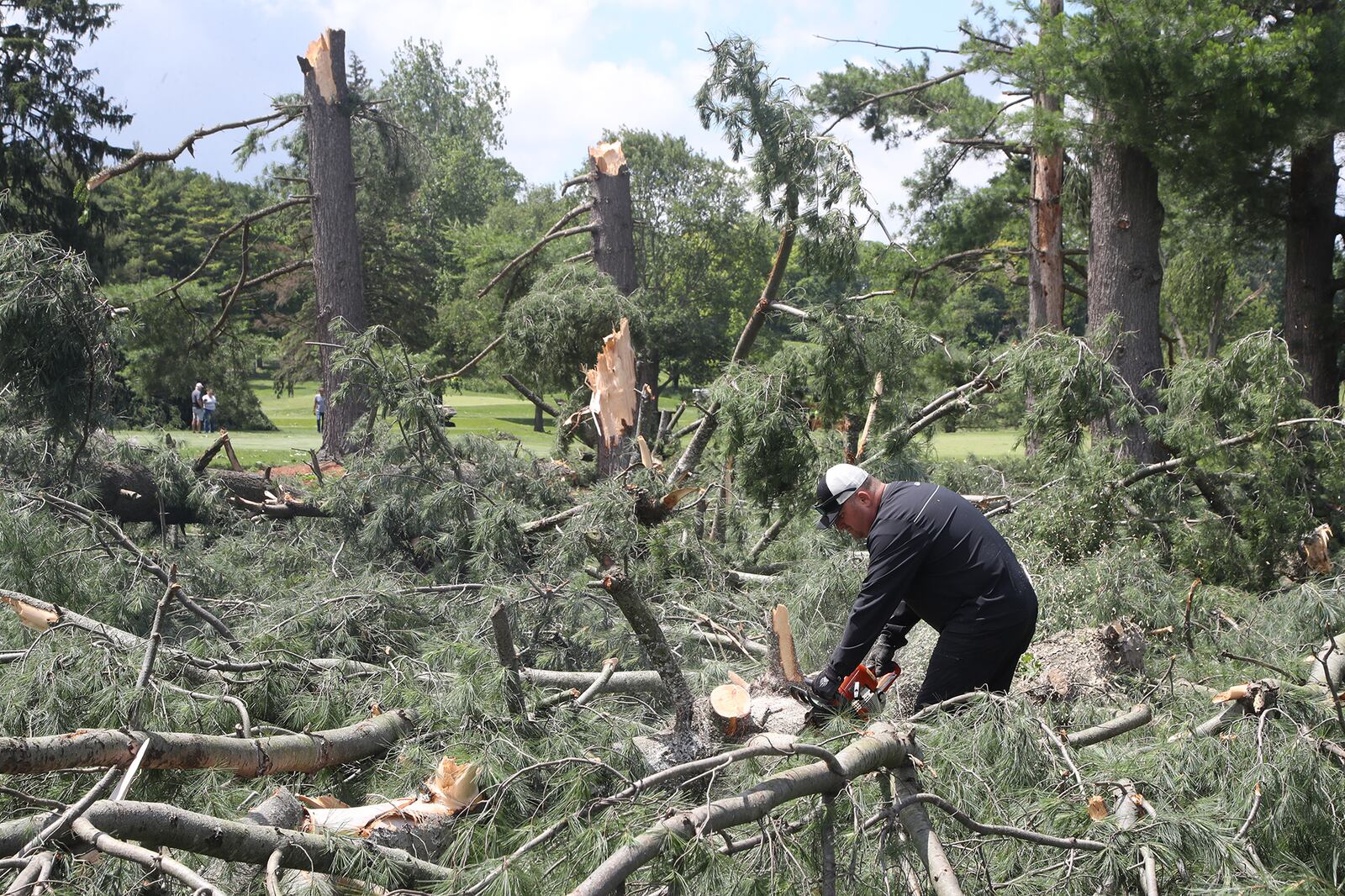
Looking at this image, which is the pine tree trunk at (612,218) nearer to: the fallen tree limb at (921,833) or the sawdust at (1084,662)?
the sawdust at (1084,662)

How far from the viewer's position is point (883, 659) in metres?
3.64

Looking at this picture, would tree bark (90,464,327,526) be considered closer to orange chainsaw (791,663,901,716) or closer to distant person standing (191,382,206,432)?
orange chainsaw (791,663,901,716)

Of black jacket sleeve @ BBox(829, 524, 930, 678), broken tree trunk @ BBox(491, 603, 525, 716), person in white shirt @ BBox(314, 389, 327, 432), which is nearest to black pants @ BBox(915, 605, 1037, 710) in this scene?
black jacket sleeve @ BBox(829, 524, 930, 678)

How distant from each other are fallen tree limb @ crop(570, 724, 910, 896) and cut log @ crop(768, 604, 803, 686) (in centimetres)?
134

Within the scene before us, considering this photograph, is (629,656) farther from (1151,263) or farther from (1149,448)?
(1151,263)

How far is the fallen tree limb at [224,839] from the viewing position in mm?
2396

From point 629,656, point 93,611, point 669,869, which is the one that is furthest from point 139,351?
point 669,869

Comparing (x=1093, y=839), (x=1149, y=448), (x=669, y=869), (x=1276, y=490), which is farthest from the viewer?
(x=1149, y=448)

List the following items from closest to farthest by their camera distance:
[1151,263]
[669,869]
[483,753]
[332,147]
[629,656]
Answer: [669,869] < [483,753] < [629,656] < [1151,263] < [332,147]

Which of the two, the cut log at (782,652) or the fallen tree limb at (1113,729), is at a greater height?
the cut log at (782,652)

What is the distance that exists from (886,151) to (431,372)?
21.0 ft

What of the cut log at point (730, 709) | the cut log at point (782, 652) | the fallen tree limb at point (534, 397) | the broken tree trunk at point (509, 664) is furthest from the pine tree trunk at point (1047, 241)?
the broken tree trunk at point (509, 664)

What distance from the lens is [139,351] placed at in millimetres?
10273

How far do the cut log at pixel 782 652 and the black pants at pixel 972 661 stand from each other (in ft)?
1.83
